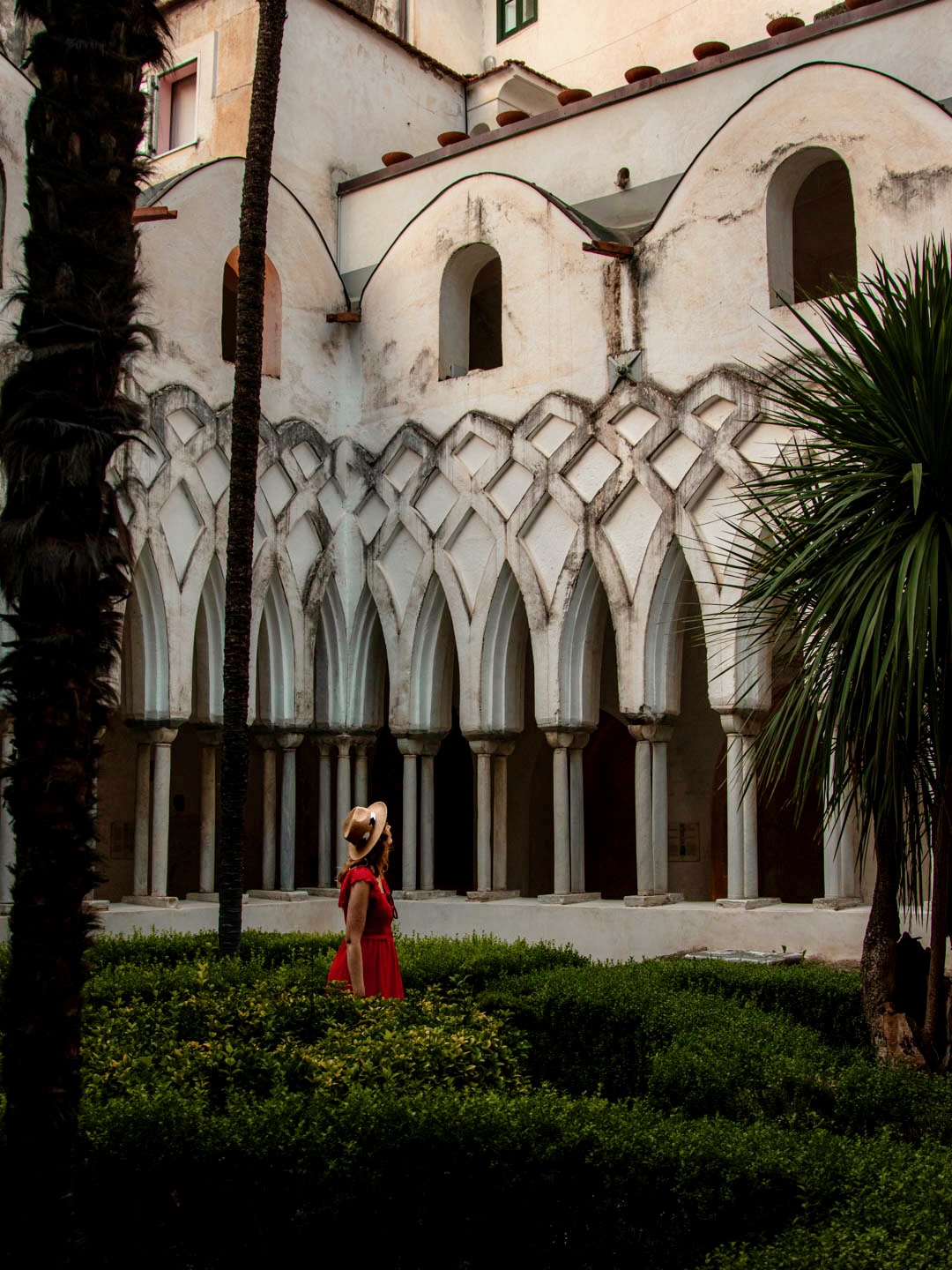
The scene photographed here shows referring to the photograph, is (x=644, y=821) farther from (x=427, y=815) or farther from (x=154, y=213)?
(x=154, y=213)

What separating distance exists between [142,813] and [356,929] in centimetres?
622

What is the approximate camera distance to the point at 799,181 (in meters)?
13.6

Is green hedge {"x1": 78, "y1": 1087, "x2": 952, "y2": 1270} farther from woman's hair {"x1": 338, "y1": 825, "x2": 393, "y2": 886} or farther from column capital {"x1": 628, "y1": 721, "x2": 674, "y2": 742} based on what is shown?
column capital {"x1": 628, "y1": 721, "x2": 674, "y2": 742}

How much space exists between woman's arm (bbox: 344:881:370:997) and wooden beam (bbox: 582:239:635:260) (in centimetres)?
751

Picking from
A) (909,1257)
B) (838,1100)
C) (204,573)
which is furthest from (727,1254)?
(204,573)

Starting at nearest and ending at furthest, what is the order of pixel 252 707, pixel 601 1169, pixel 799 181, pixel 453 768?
pixel 601 1169 < pixel 799 181 < pixel 252 707 < pixel 453 768

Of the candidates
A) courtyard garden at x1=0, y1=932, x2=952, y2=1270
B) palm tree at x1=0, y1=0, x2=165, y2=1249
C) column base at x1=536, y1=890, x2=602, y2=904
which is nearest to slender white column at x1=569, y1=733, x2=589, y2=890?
column base at x1=536, y1=890, x2=602, y2=904

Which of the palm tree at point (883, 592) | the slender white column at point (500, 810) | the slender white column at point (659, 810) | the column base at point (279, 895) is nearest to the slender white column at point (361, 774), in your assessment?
the column base at point (279, 895)

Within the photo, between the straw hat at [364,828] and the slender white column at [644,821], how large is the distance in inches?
219

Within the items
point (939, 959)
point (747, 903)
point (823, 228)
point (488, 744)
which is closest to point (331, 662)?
point (488, 744)

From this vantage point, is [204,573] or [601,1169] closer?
[601,1169]

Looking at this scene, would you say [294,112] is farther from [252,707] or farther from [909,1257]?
[909,1257]

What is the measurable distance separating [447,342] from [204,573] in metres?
3.40

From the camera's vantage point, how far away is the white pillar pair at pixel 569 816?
1403cm
